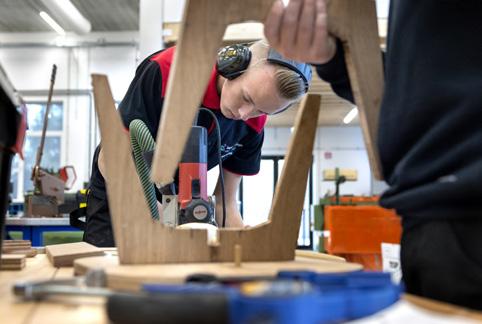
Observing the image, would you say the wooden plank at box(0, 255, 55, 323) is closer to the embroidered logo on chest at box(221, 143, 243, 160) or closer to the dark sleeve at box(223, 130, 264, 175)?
the embroidered logo on chest at box(221, 143, 243, 160)

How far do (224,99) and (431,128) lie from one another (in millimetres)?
990

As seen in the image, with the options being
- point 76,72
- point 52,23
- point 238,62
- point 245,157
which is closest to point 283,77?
point 238,62

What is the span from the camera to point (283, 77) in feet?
4.72

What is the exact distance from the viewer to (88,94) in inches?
332

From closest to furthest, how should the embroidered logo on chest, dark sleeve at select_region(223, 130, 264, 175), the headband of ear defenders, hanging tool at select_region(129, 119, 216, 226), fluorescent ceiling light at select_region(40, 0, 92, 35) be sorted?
hanging tool at select_region(129, 119, 216, 226) < the headband of ear defenders < the embroidered logo on chest < dark sleeve at select_region(223, 130, 264, 175) < fluorescent ceiling light at select_region(40, 0, 92, 35)

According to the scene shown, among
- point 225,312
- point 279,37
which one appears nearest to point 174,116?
point 279,37

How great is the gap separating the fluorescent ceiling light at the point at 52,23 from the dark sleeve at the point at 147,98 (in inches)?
261

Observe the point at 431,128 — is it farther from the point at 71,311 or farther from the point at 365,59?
the point at 71,311

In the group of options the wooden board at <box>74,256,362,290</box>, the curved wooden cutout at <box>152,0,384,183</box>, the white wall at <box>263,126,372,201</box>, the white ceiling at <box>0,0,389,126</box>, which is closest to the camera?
the wooden board at <box>74,256,362,290</box>

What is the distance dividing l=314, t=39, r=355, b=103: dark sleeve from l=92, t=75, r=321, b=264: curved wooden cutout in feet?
0.65

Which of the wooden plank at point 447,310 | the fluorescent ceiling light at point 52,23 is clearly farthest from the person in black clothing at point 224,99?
the fluorescent ceiling light at point 52,23

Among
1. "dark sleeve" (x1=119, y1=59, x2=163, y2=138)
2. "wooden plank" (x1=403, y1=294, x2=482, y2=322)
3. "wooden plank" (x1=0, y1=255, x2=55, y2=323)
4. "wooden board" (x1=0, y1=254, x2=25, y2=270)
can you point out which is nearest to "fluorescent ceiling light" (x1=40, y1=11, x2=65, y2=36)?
"dark sleeve" (x1=119, y1=59, x2=163, y2=138)

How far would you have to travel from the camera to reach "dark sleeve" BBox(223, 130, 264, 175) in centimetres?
191

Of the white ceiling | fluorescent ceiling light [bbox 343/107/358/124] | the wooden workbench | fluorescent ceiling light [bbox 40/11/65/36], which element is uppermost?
the white ceiling
